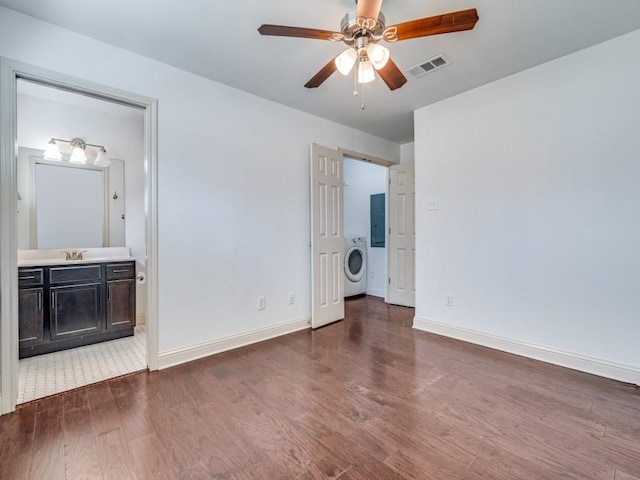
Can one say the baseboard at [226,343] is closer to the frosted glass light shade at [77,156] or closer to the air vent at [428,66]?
the frosted glass light shade at [77,156]

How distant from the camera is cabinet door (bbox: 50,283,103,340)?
8.99 ft

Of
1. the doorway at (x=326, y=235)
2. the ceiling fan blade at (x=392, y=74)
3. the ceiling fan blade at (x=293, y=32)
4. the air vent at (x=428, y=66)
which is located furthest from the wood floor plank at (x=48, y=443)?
the air vent at (x=428, y=66)

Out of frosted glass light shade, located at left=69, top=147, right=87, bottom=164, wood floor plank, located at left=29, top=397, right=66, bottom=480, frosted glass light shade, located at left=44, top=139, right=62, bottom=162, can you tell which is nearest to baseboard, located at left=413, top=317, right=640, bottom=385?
wood floor plank, located at left=29, top=397, right=66, bottom=480

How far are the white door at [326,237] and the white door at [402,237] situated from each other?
3.82ft

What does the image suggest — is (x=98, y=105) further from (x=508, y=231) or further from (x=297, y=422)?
(x=508, y=231)

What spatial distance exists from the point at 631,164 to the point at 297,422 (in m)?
2.88

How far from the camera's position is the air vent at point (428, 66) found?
2.32m

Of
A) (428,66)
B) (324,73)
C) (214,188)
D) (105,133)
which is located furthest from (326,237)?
(105,133)

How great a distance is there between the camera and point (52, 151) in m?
3.04

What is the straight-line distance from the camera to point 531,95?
2.51 meters

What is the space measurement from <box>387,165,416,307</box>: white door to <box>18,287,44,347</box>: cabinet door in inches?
160

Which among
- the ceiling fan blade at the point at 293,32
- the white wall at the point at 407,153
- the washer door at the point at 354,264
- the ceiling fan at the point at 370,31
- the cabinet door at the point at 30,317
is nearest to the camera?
the ceiling fan at the point at 370,31

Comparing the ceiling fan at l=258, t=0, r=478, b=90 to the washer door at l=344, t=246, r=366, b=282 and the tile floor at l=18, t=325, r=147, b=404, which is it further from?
the washer door at l=344, t=246, r=366, b=282

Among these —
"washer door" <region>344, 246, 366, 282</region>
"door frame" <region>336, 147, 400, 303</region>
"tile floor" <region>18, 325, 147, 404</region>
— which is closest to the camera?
"tile floor" <region>18, 325, 147, 404</region>
